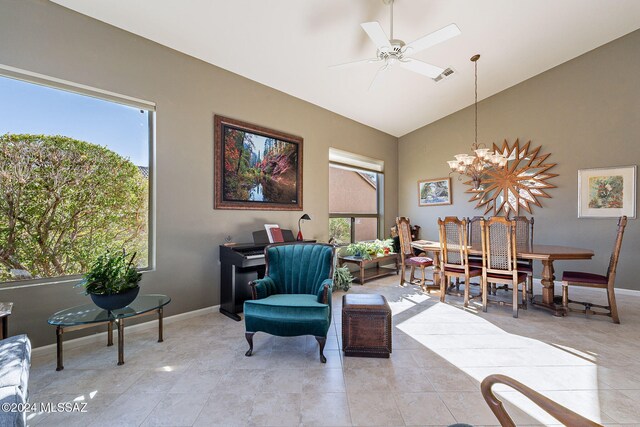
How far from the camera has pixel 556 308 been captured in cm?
339

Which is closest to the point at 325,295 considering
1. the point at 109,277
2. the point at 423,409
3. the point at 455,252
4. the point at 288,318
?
the point at 288,318

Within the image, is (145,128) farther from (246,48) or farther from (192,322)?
(192,322)

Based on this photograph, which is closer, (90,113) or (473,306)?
(90,113)

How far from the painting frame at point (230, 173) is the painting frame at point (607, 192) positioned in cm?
469

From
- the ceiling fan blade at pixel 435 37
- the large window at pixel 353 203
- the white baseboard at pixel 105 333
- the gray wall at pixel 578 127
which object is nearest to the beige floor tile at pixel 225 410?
the white baseboard at pixel 105 333

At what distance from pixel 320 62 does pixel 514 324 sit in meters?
4.03

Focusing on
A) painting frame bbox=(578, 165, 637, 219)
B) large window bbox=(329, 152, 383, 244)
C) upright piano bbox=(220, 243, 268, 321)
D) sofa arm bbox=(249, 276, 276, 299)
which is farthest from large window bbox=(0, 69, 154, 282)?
painting frame bbox=(578, 165, 637, 219)

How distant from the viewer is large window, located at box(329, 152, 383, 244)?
18.2ft

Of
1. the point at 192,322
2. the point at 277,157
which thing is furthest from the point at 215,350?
the point at 277,157

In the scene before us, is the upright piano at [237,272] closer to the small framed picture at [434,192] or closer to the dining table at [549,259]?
the dining table at [549,259]

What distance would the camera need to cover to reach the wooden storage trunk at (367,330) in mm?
2428

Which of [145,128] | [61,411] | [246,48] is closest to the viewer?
[61,411]

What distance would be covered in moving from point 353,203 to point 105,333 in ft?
14.9

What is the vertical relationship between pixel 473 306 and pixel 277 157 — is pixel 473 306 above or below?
below
